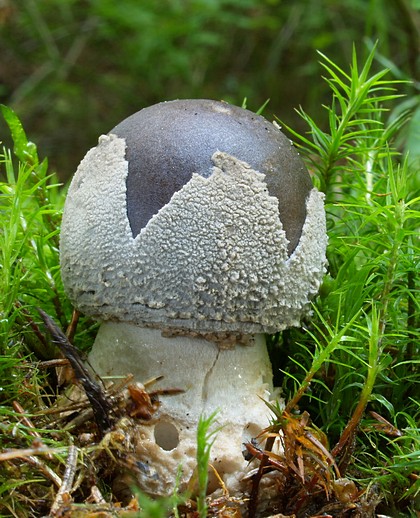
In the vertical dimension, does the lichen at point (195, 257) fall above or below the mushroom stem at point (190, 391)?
above

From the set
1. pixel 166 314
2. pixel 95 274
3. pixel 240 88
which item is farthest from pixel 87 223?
pixel 240 88

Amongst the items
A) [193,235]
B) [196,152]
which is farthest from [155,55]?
[193,235]

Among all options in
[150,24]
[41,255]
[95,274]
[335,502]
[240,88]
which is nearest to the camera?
[335,502]

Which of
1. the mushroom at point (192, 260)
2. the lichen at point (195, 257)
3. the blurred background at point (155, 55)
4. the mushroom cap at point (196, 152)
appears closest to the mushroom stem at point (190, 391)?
the mushroom at point (192, 260)

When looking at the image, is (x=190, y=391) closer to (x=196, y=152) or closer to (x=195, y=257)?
(x=195, y=257)

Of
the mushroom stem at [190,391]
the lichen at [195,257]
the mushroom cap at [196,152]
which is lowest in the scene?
the mushroom stem at [190,391]

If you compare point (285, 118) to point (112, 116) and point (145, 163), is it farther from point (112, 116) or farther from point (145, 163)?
point (145, 163)

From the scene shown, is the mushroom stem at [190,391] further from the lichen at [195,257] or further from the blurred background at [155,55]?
the blurred background at [155,55]
